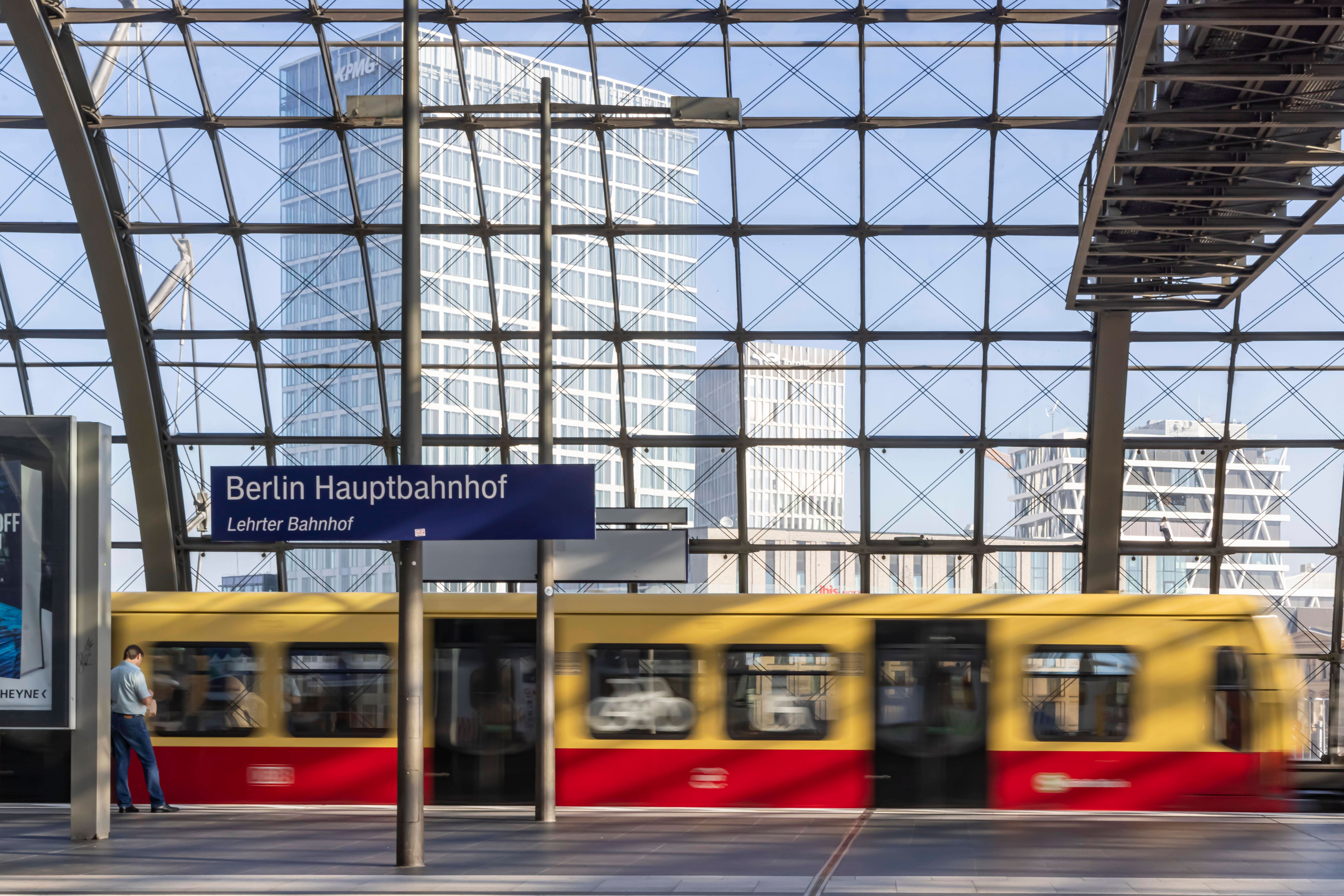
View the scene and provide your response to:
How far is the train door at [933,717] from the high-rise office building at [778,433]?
9.49 m

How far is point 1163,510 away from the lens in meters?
23.0

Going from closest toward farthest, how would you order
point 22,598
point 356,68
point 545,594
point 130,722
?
point 22,598 → point 545,594 → point 130,722 → point 356,68

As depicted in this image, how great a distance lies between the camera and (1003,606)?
46.0ft

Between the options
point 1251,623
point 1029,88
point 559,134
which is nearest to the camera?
point 1251,623

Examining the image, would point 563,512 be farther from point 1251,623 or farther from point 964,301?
point 964,301

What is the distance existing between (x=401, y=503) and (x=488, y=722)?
447 centimetres

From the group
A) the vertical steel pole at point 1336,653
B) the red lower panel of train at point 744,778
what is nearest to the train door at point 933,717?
the red lower panel of train at point 744,778

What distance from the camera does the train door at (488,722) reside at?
14.2 meters

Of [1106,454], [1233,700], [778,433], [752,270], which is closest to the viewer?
[1233,700]

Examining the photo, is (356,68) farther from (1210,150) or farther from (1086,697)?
(1086,697)

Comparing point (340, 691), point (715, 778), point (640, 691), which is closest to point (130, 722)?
point (340, 691)

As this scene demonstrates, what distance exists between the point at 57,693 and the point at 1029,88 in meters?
17.0

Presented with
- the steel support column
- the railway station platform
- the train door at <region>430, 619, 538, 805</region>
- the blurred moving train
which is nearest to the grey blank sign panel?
the blurred moving train

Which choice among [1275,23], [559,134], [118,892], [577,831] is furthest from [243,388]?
[1275,23]
